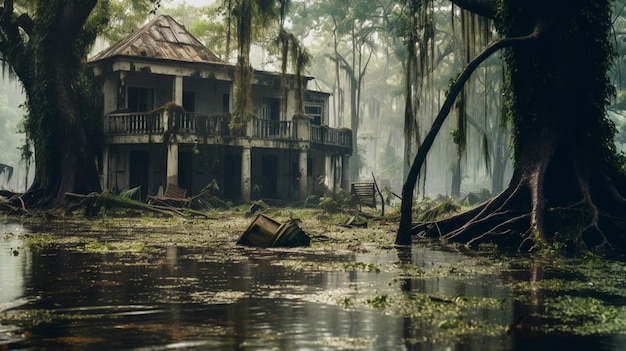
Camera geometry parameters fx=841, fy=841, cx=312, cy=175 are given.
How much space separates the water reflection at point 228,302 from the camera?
6.38 m

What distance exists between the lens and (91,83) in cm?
3838

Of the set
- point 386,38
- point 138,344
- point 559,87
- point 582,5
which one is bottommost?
point 138,344

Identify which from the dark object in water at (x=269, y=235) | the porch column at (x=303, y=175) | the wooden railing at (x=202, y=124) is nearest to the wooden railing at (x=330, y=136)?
the porch column at (x=303, y=175)

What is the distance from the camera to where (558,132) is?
17.0 meters

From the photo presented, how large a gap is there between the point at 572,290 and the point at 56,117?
943 inches

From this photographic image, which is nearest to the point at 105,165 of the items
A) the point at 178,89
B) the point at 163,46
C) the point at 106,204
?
the point at 178,89

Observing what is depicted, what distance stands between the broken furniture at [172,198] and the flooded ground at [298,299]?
1687 centimetres

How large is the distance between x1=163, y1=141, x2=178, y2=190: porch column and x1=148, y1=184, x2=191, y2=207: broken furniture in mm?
566

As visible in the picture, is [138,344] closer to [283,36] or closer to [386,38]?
[283,36]

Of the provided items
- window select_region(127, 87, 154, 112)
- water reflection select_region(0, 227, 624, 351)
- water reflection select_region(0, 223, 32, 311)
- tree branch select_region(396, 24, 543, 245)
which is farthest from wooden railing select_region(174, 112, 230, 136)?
water reflection select_region(0, 227, 624, 351)

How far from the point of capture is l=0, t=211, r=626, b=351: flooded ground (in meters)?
6.49

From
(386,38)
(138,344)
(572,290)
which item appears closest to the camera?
(138,344)

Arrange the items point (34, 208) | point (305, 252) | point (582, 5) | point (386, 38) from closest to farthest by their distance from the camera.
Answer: point (305, 252) < point (582, 5) < point (34, 208) < point (386, 38)

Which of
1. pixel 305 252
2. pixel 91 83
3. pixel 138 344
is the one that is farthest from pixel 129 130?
pixel 138 344
